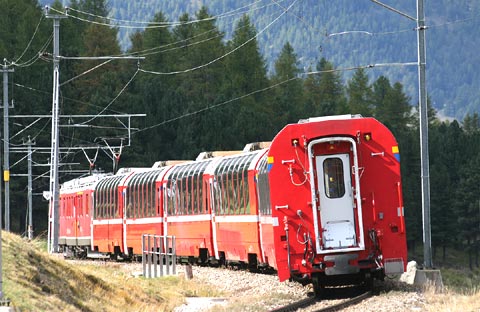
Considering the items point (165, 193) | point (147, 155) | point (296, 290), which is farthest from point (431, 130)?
point (296, 290)

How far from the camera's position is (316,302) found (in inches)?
836

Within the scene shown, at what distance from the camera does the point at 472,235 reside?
148 meters

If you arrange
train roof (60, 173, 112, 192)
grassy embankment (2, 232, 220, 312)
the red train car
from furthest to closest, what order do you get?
train roof (60, 173, 112, 192)
the red train car
grassy embankment (2, 232, 220, 312)

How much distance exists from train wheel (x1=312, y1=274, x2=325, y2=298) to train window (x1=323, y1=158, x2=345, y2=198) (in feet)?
5.31

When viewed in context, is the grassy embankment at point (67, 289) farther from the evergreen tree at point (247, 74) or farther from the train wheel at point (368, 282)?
the evergreen tree at point (247, 74)

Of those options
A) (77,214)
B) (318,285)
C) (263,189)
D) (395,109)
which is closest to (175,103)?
(77,214)

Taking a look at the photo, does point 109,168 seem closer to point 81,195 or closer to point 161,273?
point 81,195

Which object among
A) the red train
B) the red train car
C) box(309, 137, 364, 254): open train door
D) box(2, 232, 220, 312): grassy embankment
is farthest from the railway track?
the red train car

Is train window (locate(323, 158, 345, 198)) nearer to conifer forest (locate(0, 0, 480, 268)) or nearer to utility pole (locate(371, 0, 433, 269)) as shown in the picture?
utility pole (locate(371, 0, 433, 269))

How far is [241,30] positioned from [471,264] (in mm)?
40013

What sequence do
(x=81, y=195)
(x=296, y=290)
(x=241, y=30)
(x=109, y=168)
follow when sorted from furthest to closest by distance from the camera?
(x=241, y=30) < (x=109, y=168) < (x=81, y=195) < (x=296, y=290)

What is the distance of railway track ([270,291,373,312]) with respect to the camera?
64.1ft

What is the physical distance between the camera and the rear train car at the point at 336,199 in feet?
70.2

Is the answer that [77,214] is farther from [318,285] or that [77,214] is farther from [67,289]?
[67,289]
